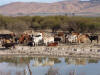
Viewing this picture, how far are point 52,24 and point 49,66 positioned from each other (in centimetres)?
2587

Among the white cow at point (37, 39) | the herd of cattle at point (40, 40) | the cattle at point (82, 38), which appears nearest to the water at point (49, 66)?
the herd of cattle at point (40, 40)

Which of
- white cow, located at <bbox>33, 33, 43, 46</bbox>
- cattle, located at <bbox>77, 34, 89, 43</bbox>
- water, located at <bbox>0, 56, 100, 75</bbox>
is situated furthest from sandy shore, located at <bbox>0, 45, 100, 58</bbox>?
cattle, located at <bbox>77, 34, 89, 43</bbox>

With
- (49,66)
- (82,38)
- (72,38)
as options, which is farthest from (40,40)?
(49,66)

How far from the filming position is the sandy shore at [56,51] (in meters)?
25.4

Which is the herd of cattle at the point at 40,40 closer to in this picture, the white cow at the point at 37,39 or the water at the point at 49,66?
the white cow at the point at 37,39

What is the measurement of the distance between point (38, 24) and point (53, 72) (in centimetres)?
3054

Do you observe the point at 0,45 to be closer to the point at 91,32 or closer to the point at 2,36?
the point at 2,36

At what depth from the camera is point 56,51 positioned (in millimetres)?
26625

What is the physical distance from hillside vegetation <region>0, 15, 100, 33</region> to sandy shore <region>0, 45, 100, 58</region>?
541 inches

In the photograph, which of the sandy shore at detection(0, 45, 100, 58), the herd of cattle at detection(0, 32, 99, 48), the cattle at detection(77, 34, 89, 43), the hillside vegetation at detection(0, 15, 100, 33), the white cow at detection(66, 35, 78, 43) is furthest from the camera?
the hillside vegetation at detection(0, 15, 100, 33)

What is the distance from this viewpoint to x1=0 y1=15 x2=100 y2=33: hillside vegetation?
4278 centimetres

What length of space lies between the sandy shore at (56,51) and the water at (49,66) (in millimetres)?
1483

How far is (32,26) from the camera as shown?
159 ft

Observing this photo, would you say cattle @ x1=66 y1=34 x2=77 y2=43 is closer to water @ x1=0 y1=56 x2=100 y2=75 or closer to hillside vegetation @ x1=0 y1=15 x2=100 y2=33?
water @ x1=0 y1=56 x2=100 y2=75
